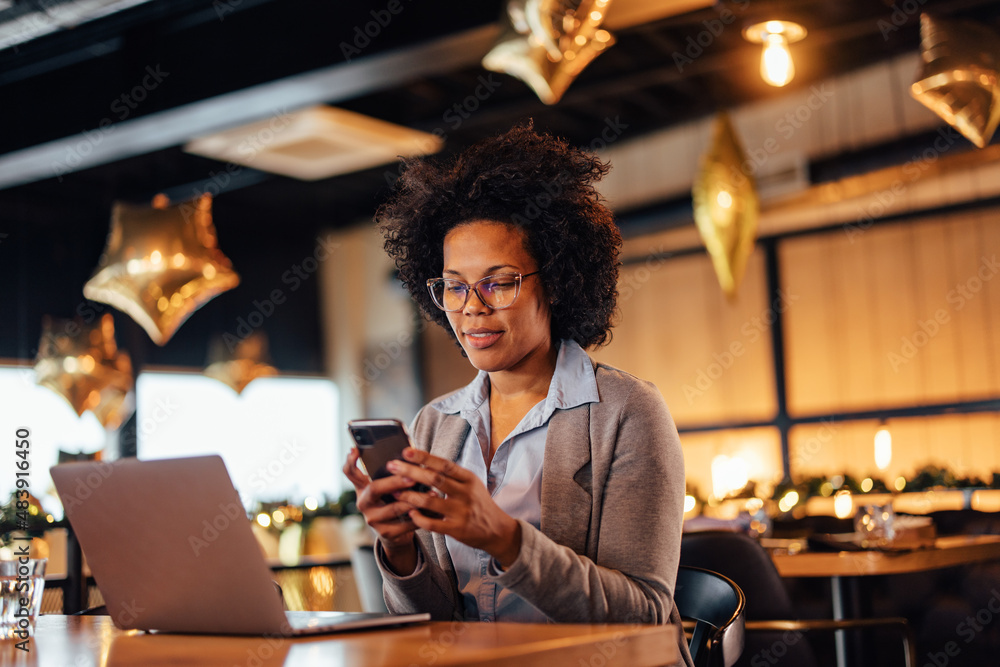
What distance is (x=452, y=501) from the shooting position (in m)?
1.23

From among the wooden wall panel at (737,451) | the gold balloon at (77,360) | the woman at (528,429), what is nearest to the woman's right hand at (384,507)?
the woman at (528,429)

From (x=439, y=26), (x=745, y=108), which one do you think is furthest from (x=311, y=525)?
(x=745, y=108)

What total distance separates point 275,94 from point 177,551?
3.40 metres

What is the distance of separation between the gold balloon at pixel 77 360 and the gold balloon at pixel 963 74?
4.23 metres

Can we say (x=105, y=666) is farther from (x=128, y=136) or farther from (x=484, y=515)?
(x=128, y=136)

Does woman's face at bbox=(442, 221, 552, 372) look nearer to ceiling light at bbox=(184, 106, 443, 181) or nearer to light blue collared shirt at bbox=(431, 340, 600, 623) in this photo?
light blue collared shirt at bbox=(431, 340, 600, 623)

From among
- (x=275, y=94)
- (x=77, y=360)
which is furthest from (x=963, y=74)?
(x=77, y=360)

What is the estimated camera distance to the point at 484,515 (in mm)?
1247

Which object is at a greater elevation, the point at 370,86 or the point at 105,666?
the point at 370,86

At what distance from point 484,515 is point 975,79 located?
2.89 meters

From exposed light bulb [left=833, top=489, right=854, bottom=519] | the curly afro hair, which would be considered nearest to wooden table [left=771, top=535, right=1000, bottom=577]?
the curly afro hair

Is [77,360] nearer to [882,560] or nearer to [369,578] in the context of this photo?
[369,578]

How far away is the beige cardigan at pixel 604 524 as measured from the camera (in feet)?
4.42

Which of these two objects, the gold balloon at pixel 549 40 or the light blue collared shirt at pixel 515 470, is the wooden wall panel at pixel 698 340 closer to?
the gold balloon at pixel 549 40
